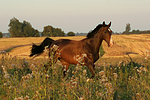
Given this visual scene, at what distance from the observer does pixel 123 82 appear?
22.7 ft

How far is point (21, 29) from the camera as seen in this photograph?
9581 cm

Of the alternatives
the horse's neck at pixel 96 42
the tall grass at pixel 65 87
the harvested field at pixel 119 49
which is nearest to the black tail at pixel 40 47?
the harvested field at pixel 119 49

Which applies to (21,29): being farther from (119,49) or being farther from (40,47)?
(40,47)

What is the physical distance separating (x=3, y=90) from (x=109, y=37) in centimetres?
405

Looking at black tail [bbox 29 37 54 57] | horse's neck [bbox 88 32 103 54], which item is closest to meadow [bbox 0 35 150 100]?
horse's neck [bbox 88 32 103 54]

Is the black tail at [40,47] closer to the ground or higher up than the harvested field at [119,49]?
higher up

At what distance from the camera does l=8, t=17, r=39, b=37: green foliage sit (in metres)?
91.9

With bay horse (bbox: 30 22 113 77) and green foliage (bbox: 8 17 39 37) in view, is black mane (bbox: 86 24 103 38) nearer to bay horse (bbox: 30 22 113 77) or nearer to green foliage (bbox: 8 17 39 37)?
bay horse (bbox: 30 22 113 77)

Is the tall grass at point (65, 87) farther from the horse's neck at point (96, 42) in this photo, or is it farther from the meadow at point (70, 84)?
the horse's neck at point (96, 42)

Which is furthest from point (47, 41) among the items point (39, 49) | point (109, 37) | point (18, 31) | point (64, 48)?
point (18, 31)

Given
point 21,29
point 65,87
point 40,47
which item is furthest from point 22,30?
point 65,87

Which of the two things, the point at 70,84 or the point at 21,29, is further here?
the point at 21,29

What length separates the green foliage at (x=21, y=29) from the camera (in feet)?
301

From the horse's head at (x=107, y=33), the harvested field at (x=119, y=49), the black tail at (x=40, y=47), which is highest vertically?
the horse's head at (x=107, y=33)
